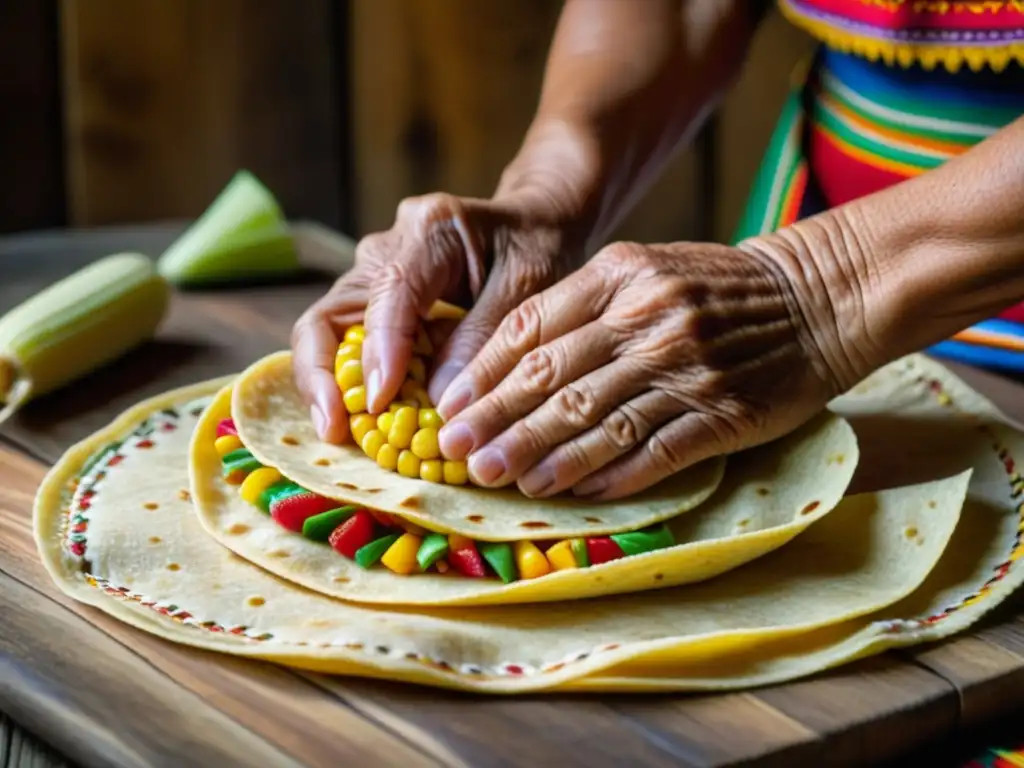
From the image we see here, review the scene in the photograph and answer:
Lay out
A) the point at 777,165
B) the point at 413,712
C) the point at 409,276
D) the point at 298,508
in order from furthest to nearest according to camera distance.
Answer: the point at 777,165
the point at 409,276
the point at 298,508
the point at 413,712

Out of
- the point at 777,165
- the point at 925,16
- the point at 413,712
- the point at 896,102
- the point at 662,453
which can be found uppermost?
the point at 925,16

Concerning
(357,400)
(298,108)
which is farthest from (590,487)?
(298,108)

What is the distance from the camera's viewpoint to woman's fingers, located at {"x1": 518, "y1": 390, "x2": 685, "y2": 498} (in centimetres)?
136

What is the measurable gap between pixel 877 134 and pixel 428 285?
0.60 meters

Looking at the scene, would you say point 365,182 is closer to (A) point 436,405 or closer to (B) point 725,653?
(A) point 436,405

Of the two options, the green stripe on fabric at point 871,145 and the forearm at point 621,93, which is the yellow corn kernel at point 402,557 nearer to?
the forearm at point 621,93

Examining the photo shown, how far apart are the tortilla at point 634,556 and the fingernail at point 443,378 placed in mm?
105

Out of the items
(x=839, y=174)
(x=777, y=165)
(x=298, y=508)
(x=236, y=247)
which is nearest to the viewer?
(x=298, y=508)

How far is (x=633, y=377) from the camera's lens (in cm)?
138

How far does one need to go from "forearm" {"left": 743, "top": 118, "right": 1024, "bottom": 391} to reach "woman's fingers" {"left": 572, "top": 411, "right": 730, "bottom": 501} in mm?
163

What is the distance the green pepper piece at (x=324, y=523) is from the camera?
1.32m

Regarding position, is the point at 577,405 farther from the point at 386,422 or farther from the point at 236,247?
the point at 236,247

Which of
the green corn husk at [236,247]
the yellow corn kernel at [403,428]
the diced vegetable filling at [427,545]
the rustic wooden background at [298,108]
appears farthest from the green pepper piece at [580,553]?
the rustic wooden background at [298,108]

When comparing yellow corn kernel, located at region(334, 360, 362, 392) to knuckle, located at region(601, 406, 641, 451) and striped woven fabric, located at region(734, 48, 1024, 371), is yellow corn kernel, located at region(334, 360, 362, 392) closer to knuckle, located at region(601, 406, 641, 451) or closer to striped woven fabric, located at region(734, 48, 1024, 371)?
knuckle, located at region(601, 406, 641, 451)
